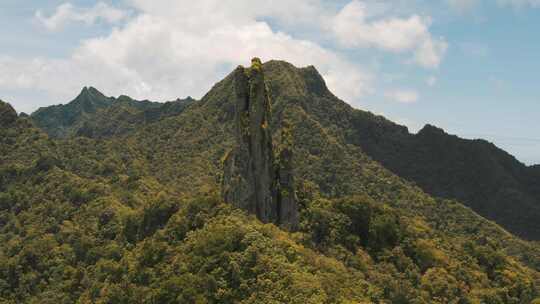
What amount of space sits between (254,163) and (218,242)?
12.0 m

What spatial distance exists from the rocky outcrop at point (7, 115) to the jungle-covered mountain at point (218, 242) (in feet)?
0.86

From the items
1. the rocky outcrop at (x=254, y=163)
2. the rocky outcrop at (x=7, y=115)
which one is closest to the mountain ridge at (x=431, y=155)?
the rocky outcrop at (x=7, y=115)

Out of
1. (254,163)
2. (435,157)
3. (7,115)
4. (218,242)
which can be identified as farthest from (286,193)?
(435,157)

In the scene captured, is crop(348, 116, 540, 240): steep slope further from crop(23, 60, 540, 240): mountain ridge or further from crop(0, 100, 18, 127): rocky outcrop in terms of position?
crop(0, 100, 18, 127): rocky outcrop

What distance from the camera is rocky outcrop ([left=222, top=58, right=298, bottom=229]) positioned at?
53375 millimetres

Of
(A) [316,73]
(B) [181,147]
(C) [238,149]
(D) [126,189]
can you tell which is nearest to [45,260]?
(D) [126,189]

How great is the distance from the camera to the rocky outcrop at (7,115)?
12412 cm

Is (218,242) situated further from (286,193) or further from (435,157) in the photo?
(435,157)

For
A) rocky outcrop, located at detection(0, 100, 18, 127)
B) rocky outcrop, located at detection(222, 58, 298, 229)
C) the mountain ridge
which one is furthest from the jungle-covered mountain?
the mountain ridge

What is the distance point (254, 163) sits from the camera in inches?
2128

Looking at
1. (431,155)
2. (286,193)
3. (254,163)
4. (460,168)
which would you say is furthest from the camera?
(431,155)

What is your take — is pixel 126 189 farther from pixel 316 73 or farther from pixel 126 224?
pixel 316 73

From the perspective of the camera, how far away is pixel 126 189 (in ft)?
341

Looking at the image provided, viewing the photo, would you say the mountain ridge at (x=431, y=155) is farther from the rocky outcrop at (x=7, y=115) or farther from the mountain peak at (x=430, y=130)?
the rocky outcrop at (x=7, y=115)
